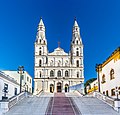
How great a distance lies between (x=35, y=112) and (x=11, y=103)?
361cm

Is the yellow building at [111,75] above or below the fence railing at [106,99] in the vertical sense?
above

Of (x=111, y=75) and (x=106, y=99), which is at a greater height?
(x=111, y=75)

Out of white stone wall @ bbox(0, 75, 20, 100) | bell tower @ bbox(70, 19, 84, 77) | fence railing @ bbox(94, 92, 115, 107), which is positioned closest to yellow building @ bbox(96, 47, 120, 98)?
fence railing @ bbox(94, 92, 115, 107)

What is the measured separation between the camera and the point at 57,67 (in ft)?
271

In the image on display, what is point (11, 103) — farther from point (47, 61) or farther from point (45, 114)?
point (47, 61)

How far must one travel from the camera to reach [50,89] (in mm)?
82688

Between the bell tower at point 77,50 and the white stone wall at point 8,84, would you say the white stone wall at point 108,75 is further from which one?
Answer: the bell tower at point 77,50

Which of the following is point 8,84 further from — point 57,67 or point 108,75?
point 57,67

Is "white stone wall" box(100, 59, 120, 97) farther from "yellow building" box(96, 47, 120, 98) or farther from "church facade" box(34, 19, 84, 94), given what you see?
"church facade" box(34, 19, 84, 94)

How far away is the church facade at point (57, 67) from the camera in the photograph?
81875 mm

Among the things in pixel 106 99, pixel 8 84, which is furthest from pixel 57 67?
pixel 106 99

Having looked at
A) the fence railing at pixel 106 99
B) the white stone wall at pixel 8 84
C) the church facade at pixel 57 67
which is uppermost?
the church facade at pixel 57 67

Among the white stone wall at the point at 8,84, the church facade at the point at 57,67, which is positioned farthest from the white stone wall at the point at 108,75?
the church facade at the point at 57,67

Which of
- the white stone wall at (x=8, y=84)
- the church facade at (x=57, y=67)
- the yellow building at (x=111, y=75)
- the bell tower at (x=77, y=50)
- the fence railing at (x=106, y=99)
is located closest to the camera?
the fence railing at (x=106, y=99)
